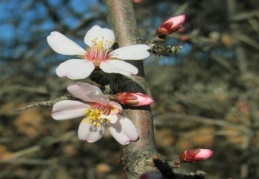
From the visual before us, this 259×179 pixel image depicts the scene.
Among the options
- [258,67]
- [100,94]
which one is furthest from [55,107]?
[258,67]

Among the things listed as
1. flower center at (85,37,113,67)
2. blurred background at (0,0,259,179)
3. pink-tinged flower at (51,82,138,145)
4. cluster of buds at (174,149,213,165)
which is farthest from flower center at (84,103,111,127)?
blurred background at (0,0,259,179)

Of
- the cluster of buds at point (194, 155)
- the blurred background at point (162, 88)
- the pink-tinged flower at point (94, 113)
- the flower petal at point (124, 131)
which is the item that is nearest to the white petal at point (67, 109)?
the pink-tinged flower at point (94, 113)

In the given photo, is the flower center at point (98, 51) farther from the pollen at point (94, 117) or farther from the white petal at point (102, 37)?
the pollen at point (94, 117)

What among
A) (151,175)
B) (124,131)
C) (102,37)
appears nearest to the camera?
(151,175)

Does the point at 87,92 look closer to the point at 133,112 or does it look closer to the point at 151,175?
the point at 133,112

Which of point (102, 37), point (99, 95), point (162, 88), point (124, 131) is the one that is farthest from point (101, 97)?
point (162, 88)

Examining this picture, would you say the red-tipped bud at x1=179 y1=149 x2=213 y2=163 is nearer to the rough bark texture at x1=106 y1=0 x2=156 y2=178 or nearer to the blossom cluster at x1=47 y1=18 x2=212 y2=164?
the blossom cluster at x1=47 y1=18 x2=212 y2=164

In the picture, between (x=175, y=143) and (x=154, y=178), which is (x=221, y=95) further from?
(x=154, y=178)
